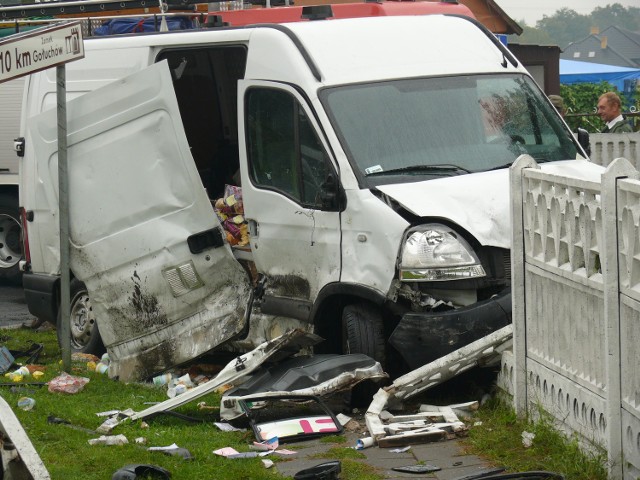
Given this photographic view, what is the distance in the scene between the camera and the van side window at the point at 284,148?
818 cm

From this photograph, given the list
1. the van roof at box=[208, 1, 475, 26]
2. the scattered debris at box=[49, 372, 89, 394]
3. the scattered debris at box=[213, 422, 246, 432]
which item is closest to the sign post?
the scattered debris at box=[49, 372, 89, 394]

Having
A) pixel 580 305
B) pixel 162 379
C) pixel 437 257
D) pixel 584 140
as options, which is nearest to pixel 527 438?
pixel 580 305

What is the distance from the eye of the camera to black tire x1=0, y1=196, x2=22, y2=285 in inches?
610

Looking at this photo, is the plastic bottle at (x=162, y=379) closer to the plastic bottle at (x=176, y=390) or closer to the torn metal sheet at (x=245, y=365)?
the plastic bottle at (x=176, y=390)

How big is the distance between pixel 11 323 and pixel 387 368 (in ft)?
20.3

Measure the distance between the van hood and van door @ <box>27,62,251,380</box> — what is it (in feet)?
5.72

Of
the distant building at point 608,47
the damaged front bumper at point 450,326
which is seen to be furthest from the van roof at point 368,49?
the distant building at point 608,47

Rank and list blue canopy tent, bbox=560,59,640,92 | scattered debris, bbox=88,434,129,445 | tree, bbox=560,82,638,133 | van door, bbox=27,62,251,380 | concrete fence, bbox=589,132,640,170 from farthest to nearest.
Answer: blue canopy tent, bbox=560,59,640,92, tree, bbox=560,82,638,133, concrete fence, bbox=589,132,640,170, van door, bbox=27,62,251,380, scattered debris, bbox=88,434,129,445

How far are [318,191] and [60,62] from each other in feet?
7.39

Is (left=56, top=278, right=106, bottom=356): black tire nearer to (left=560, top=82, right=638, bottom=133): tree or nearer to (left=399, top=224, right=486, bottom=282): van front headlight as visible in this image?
(left=399, top=224, right=486, bottom=282): van front headlight

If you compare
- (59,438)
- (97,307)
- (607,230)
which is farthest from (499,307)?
(97,307)

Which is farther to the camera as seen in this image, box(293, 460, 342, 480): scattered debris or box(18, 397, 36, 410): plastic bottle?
box(18, 397, 36, 410): plastic bottle

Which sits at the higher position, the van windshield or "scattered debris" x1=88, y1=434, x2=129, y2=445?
the van windshield

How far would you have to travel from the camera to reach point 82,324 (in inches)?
412
